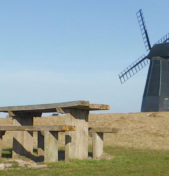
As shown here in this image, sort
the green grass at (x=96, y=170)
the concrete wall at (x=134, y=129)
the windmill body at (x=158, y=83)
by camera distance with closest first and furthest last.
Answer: the green grass at (x=96, y=170)
the concrete wall at (x=134, y=129)
the windmill body at (x=158, y=83)

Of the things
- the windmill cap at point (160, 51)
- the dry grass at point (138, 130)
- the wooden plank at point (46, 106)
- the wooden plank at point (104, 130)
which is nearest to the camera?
the wooden plank at point (46, 106)

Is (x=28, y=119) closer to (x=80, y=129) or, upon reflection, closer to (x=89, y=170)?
(x=80, y=129)

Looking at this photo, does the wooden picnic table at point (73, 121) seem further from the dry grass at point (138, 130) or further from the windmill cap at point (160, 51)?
the windmill cap at point (160, 51)

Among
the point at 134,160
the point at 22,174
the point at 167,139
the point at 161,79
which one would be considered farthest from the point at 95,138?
the point at 161,79

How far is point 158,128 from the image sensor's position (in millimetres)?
25297

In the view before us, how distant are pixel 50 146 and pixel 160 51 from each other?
30.0 m

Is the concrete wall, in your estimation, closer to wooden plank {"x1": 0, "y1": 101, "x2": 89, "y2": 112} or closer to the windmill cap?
wooden plank {"x1": 0, "y1": 101, "x2": 89, "y2": 112}

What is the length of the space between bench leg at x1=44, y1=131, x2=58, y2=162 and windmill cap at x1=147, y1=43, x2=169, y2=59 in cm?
2937

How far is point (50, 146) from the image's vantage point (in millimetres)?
13023

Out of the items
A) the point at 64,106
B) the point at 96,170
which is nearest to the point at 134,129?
the point at 64,106

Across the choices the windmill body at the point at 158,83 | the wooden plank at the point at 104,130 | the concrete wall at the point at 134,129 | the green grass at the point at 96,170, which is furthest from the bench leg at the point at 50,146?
the windmill body at the point at 158,83

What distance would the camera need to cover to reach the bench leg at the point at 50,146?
13.0 meters

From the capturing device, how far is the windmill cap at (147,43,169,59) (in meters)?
40.5

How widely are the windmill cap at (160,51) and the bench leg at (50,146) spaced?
96.4ft
